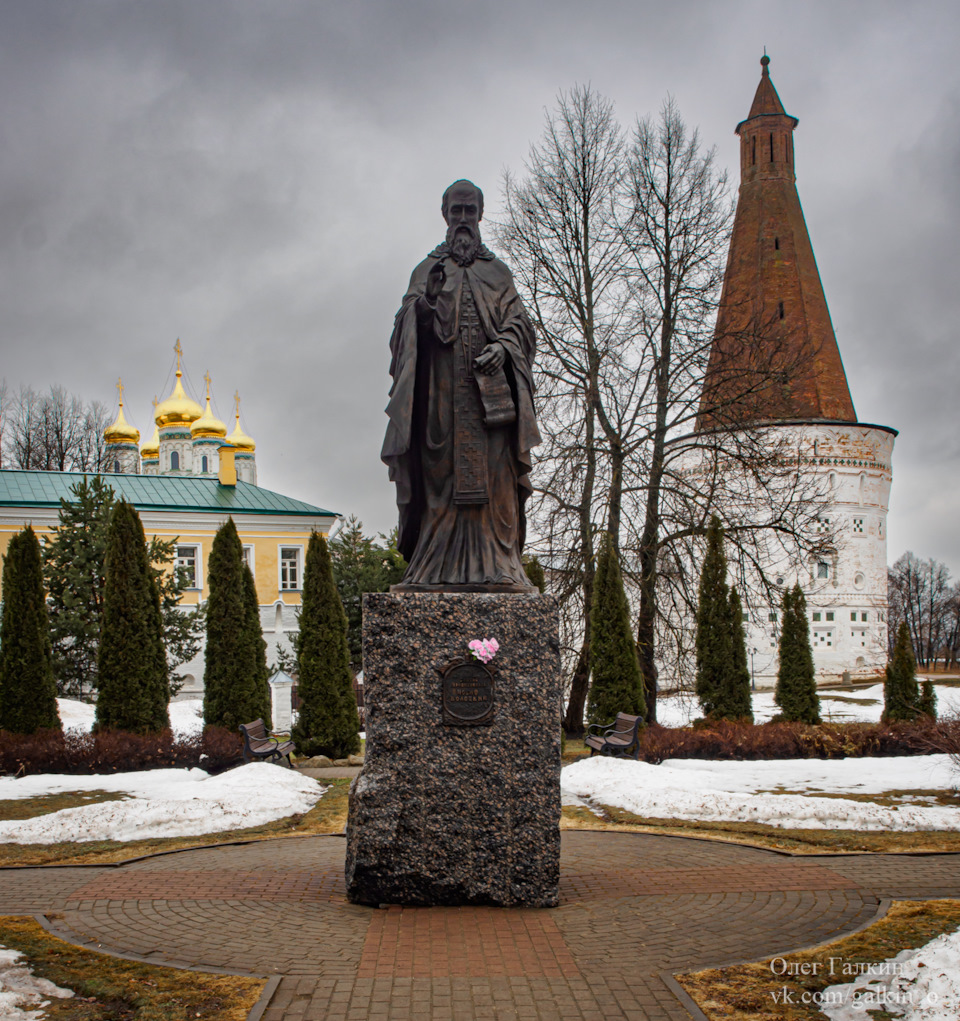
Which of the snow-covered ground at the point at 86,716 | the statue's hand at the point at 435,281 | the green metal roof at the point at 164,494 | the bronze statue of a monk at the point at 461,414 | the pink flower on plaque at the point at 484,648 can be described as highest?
the green metal roof at the point at 164,494

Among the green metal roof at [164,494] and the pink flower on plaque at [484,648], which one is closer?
the pink flower on plaque at [484,648]

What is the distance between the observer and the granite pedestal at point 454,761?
4.96m

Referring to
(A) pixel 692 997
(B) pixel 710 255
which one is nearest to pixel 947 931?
(A) pixel 692 997

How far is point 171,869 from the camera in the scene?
19.9 ft

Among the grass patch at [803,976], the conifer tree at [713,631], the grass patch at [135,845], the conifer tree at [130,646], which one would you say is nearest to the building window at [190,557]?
the conifer tree at [130,646]

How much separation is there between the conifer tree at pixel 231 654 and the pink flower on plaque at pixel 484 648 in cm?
1025

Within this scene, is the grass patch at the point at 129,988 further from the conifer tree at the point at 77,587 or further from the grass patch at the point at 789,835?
the conifer tree at the point at 77,587

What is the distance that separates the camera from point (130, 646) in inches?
539

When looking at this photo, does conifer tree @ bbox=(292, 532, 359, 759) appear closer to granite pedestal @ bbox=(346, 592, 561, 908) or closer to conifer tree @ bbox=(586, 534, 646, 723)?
conifer tree @ bbox=(586, 534, 646, 723)

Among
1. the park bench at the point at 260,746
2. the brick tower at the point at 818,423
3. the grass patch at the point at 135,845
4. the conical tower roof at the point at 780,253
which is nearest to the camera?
the grass patch at the point at 135,845

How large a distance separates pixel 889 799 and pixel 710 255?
11.1 m

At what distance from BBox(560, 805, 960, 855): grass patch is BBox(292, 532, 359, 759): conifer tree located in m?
7.01

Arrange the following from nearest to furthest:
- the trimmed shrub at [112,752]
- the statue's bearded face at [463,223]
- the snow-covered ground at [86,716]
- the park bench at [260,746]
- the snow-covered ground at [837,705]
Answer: the statue's bearded face at [463,223] → the trimmed shrub at [112,752] → the park bench at [260,746] → the snow-covered ground at [86,716] → the snow-covered ground at [837,705]

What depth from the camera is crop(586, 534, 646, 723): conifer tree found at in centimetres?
1510
